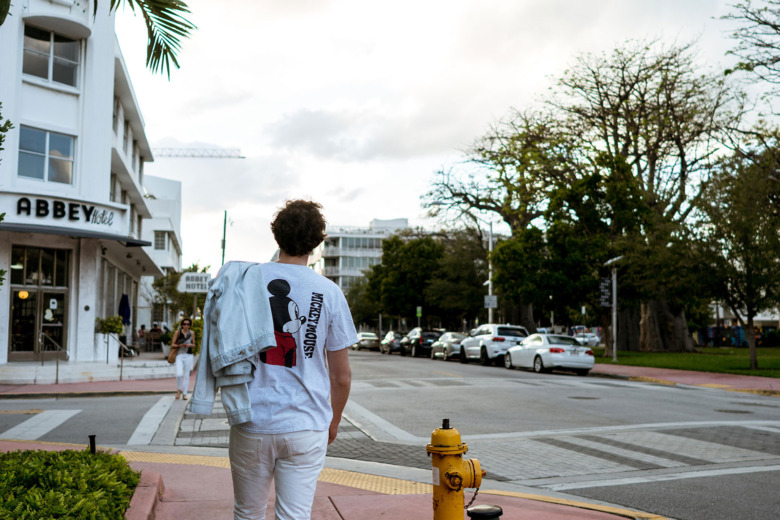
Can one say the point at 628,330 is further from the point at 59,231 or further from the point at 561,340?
the point at 59,231

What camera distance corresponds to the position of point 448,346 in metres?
36.4

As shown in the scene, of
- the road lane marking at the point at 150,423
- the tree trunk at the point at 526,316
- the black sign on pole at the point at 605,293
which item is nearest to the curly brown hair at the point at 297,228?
the road lane marking at the point at 150,423

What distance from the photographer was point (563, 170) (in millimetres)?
39281

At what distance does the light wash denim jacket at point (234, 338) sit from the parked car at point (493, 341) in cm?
2792

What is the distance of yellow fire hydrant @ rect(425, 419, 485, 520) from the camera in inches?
159

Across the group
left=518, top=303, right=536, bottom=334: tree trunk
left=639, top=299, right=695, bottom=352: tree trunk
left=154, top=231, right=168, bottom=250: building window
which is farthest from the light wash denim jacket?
left=154, top=231, right=168, bottom=250: building window

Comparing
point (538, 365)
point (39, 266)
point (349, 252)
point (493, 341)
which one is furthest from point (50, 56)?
point (349, 252)

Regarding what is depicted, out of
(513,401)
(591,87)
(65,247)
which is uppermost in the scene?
(591,87)

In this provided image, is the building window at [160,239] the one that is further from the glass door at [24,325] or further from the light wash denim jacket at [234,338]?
the light wash denim jacket at [234,338]

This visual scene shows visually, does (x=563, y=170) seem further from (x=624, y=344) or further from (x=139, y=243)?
(x=139, y=243)

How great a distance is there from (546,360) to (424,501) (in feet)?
67.4

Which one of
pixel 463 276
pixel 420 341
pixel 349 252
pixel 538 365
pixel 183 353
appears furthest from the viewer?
pixel 349 252

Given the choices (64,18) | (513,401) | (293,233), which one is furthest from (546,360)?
(293,233)

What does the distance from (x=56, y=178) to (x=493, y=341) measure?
56.9 feet
